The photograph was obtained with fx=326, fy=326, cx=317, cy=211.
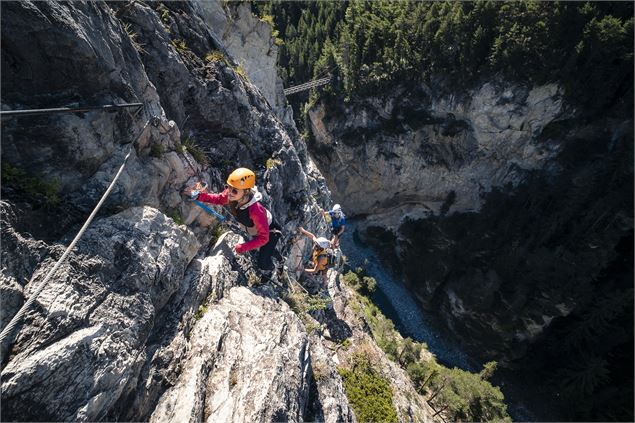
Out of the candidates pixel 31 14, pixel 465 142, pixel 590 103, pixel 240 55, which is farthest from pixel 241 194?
pixel 590 103

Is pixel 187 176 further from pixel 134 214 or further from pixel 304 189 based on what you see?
pixel 304 189

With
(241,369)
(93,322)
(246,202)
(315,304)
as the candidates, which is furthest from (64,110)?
(315,304)

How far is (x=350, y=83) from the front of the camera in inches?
1355

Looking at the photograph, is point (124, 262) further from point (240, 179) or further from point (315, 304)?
point (315, 304)

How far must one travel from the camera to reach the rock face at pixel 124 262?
162 inches

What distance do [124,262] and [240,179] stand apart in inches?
104

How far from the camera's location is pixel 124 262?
17.5 feet

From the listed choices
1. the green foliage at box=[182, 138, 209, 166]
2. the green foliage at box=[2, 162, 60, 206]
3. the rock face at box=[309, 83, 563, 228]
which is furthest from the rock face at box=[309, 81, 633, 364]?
the green foliage at box=[2, 162, 60, 206]

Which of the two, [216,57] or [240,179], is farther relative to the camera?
[216,57]

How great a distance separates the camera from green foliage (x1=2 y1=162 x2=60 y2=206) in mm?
4361

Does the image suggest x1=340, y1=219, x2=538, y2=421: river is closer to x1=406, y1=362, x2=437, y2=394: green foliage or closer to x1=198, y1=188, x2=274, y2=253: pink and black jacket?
x1=406, y1=362, x2=437, y2=394: green foliage

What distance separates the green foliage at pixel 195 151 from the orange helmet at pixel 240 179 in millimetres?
2206

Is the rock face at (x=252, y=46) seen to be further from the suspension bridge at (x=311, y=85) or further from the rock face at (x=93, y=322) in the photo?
the rock face at (x=93, y=322)

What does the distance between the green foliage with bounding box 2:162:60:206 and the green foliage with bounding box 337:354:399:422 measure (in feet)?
29.2
